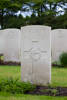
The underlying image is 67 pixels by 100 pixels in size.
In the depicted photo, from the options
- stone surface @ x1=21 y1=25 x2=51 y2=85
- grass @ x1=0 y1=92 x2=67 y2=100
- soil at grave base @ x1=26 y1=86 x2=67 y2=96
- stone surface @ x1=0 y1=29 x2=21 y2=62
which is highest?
stone surface @ x1=21 y1=25 x2=51 y2=85

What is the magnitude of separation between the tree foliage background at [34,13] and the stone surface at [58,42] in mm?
12117

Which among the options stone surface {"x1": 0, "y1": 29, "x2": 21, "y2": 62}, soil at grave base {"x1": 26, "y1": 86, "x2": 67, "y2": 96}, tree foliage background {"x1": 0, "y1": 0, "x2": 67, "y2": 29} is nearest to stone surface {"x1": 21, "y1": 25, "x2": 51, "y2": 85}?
soil at grave base {"x1": 26, "y1": 86, "x2": 67, "y2": 96}

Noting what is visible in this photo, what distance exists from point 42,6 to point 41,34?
75.7 ft

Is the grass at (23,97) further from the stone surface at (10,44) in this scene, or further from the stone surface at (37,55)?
the stone surface at (10,44)

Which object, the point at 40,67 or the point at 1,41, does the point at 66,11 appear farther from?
the point at 40,67

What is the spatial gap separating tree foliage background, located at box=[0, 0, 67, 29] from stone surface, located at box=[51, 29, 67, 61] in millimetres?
12117

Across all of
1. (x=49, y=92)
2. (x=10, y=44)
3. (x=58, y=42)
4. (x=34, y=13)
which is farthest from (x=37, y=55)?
(x=34, y=13)

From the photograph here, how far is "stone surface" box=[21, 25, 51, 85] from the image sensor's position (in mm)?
8062

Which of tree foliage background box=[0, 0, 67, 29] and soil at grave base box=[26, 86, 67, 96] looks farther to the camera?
tree foliage background box=[0, 0, 67, 29]

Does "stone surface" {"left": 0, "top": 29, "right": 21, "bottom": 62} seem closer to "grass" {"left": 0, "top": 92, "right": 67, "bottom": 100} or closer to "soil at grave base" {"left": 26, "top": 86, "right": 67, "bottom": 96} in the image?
"soil at grave base" {"left": 26, "top": 86, "right": 67, "bottom": 96}

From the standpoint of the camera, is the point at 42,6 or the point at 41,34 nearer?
the point at 41,34

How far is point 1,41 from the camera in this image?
1605 centimetres

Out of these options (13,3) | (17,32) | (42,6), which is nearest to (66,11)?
(42,6)

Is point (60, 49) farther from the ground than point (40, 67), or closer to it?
closer to it
